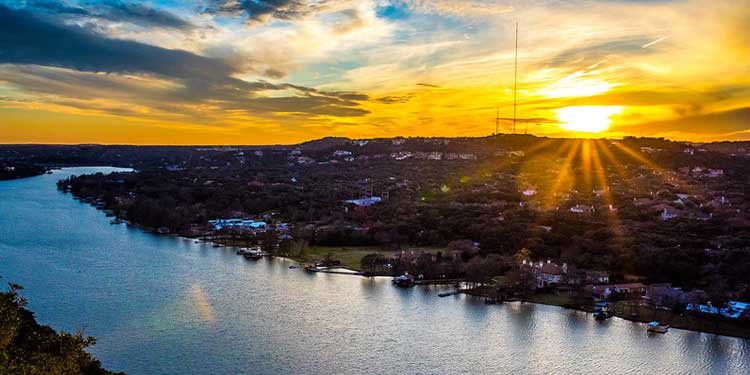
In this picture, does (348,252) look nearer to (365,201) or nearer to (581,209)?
(365,201)

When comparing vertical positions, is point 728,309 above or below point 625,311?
above

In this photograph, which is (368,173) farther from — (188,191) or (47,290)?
(47,290)

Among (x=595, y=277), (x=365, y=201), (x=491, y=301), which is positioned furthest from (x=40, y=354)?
(x=365, y=201)

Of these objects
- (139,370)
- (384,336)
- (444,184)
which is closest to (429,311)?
(384,336)

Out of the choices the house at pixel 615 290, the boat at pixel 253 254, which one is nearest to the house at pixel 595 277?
the house at pixel 615 290

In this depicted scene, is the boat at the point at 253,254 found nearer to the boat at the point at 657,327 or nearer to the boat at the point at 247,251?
the boat at the point at 247,251
